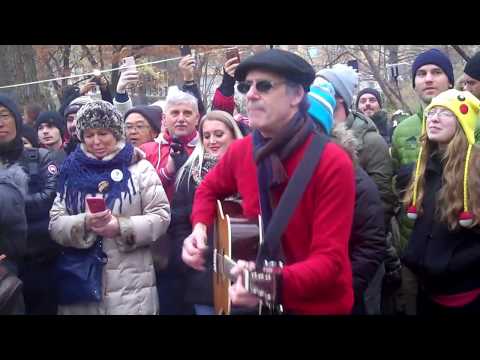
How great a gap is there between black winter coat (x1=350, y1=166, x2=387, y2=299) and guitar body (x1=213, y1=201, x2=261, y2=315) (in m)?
0.71

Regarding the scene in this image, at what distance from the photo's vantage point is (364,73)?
17562mm

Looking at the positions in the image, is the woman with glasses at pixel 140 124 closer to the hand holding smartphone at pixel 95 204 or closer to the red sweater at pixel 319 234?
the hand holding smartphone at pixel 95 204

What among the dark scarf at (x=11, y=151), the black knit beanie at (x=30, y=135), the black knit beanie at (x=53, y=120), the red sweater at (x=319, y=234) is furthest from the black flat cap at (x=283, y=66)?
the black knit beanie at (x=53, y=120)

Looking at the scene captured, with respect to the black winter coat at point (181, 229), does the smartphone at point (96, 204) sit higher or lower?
higher

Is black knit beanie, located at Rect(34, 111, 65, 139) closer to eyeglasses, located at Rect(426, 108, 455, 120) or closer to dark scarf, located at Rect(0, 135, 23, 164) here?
dark scarf, located at Rect(0, 135, 23, 164)

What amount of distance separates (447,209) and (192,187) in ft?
5.24

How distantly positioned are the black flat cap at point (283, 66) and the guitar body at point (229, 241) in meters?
0.63

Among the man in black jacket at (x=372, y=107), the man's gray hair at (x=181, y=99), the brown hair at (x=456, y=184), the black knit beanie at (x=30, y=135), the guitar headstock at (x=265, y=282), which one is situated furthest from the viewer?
the man in black jacket at (x=372, y=107)

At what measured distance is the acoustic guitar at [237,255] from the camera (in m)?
2.37

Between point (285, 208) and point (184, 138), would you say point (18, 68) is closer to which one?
point (184, 138)

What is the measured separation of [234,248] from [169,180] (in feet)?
5.49

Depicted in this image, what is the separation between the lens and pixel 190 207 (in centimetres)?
412

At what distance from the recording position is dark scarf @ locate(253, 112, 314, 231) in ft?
8.66

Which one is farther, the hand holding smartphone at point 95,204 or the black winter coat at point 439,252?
the hand holding smartphone at point 95,204
